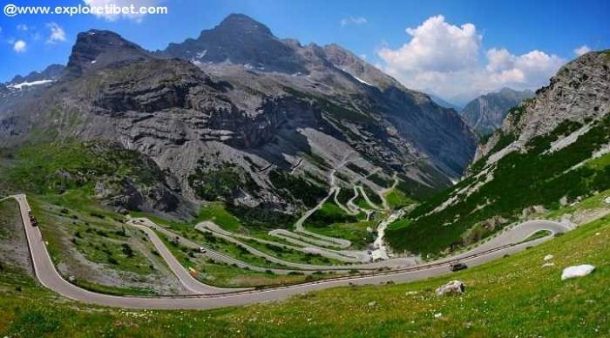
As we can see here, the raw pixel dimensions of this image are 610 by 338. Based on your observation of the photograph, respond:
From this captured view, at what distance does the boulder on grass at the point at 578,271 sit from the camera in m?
28.6

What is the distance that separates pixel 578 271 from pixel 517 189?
4069 inches

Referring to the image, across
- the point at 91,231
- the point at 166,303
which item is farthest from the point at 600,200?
the point at 91,231

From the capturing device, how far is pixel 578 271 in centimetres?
2894

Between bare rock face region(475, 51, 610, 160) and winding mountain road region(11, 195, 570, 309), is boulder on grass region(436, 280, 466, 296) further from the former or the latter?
bare rock face region(475, 51, 610, 160)

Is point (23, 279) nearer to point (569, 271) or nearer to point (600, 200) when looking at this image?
point (569, 271)

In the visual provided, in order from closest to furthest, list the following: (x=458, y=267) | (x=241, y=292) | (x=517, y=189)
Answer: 1. (x=458, y=267)
2. (x=241, y=292)
3. (x=517, y=189)

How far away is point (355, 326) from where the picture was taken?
2927 cm

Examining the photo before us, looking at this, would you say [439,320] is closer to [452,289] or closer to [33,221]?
[452,289]

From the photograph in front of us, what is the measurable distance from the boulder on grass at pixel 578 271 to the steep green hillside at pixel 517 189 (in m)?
81.6

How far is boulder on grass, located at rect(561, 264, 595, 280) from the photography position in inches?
1124

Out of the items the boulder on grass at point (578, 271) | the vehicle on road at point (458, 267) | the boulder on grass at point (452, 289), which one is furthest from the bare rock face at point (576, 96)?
the boulder on grass at point (578, 271)

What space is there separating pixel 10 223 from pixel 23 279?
47104 millimetres

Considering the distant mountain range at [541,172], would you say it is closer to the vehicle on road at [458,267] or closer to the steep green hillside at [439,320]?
the vehicle on road at [458,267]

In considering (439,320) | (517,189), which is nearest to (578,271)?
(439,320)
